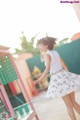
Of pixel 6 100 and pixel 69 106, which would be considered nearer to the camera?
pixel 69 106

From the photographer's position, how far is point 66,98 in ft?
13.4

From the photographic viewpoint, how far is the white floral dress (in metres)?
4.02

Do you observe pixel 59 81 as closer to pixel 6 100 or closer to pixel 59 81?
pixel 59 81

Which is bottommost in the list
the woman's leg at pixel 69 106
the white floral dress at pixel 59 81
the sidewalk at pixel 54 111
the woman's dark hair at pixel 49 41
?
the sidewalk at pixel 54 111

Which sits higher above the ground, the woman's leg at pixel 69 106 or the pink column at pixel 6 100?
the pink column at pixel 6 100

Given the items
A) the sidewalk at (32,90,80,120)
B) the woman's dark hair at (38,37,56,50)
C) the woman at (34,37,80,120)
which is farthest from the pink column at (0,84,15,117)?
the woman's dark hair at (38,37,56,50)

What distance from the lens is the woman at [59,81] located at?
403 cm

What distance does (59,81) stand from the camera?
4086 millimetres

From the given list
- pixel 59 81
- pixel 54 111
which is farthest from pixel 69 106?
pixel 54 111

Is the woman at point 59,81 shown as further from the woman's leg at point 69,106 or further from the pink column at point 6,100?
the pink column at point 6,100

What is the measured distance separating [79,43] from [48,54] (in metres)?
7.48

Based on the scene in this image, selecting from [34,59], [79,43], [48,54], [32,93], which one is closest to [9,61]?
[48,54]

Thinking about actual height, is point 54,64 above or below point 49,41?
below

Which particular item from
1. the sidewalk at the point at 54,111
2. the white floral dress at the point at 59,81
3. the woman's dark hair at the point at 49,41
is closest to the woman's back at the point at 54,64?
the white floral dress at the point at 59,81
